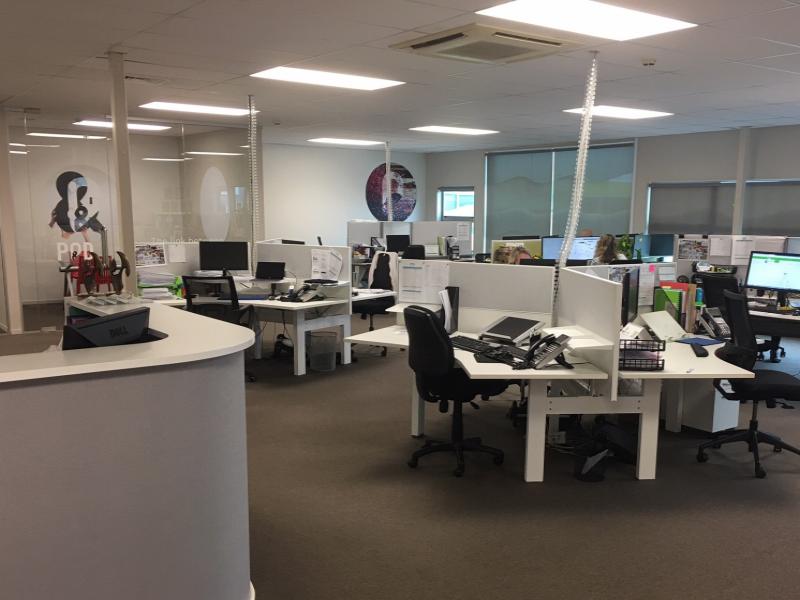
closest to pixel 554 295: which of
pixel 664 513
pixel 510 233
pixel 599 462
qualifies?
pixel 599 462

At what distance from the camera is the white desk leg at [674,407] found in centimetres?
463

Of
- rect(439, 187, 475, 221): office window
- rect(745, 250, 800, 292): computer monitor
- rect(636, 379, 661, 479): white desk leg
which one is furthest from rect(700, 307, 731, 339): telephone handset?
rect(439, 187, 475, 221): office window

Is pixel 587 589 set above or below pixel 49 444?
below

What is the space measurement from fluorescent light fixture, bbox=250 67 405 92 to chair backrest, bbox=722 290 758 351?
10.7ft

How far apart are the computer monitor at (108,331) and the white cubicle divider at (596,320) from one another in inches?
85.2

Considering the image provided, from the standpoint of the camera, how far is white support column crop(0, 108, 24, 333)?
303 inches

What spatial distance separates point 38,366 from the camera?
1.91m

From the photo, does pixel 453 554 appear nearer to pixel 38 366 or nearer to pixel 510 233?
pixel 38 366

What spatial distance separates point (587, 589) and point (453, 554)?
59 cm

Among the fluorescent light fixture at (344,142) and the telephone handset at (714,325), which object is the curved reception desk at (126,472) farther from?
the fluorescent light fixture at (344,142)

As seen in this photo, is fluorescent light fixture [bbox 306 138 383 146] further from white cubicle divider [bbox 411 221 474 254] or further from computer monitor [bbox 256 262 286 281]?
computer monitor [bbox 256 262 286 281]

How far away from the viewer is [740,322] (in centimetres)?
394

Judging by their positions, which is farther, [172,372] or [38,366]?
[172,372]

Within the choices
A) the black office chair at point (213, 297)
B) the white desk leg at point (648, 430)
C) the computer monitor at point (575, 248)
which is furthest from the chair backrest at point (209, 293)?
the computer monitor at point (575, 248)
